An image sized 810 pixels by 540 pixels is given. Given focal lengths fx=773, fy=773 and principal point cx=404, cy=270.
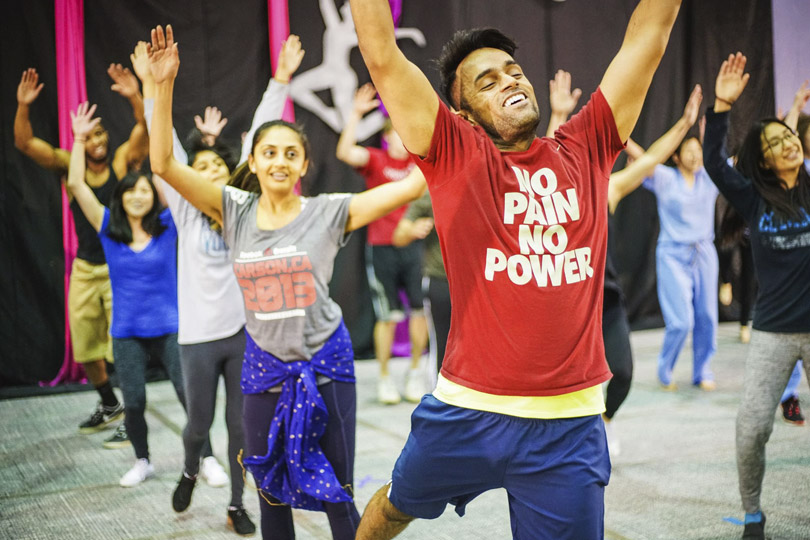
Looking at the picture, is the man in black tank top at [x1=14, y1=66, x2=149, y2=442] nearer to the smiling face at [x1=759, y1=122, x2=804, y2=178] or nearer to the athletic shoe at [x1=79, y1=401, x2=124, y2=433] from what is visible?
the athletic shoe at [x1=79, y1=401, x2=124, y2=433]

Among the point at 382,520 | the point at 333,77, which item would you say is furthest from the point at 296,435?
the point at 333,77

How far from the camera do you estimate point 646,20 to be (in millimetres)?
A: 1933

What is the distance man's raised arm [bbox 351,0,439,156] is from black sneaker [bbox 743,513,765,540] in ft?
7.01

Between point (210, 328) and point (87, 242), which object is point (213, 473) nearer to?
point (210, 328)

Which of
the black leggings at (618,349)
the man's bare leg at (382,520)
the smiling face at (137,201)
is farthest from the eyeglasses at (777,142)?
the smiling face at (137,201)

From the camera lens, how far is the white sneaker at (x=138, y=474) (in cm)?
386

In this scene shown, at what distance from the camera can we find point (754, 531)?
9.67ft

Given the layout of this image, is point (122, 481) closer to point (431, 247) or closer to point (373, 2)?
point (431, 247)

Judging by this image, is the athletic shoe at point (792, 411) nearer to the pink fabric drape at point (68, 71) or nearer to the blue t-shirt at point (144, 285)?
the blue t-shirt at point (144, 285)

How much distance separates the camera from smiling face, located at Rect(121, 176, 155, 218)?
163 inches

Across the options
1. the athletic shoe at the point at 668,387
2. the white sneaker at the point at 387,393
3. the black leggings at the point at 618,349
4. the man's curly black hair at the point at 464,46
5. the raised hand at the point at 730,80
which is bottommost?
the athletic shoe at the point at 668,387

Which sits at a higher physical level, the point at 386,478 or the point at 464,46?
the point at 464,46

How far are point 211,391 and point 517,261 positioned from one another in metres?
1.91

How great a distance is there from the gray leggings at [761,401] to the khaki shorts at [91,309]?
3.82 m
